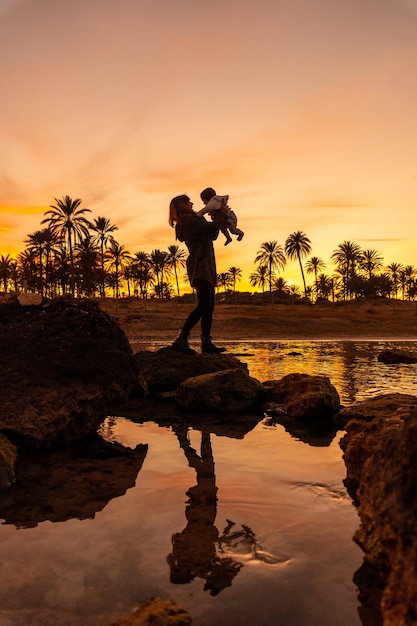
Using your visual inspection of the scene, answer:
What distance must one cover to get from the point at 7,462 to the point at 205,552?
1.48 m

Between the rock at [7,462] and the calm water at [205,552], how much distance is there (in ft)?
1.86

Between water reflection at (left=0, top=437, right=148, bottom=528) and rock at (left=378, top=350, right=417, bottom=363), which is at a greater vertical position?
water reflection at (left=0, top=437, right=148, bottom=528)

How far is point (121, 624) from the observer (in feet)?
4.59

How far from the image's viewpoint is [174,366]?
19.9 feet

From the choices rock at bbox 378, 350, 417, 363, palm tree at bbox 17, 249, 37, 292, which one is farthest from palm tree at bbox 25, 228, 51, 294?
rock at bbox 378, 350, 417, 363

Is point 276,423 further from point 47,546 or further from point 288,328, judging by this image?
point 288,328

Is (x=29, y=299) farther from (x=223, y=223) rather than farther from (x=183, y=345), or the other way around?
(x=223, y=223)

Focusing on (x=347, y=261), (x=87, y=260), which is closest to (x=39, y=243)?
(x=87, y=260)

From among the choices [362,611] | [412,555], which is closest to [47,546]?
[362,611]

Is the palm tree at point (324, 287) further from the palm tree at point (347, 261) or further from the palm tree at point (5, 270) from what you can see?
the palm tree at point (5, 270)

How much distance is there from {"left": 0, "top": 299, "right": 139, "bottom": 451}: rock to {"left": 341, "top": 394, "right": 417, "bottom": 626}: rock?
7.69ft

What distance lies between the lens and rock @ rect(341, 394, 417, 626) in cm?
136

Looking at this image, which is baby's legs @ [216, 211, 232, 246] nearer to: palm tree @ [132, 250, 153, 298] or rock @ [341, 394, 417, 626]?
rock @ [341, 394, 417, 626]

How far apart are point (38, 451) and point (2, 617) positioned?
6.63 ft
